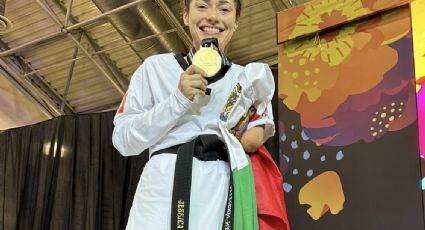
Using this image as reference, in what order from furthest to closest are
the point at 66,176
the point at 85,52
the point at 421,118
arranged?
the point at 85,52, the point at 66,176, the point at 421,118

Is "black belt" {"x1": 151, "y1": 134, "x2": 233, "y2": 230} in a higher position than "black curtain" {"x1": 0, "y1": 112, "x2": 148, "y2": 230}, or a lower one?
lower

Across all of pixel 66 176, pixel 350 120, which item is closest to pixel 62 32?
pixel 66 176

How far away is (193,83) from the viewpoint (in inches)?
45.9

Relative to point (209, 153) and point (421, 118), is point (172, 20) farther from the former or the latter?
point (209, 153)

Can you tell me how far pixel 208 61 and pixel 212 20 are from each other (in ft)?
0.53

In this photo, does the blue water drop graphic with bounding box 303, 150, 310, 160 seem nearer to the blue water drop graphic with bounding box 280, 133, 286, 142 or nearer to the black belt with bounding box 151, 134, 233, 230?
the blue water drop graphic with bounding box 280, 133, 286, 142

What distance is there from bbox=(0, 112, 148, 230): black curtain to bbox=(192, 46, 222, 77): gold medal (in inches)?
148

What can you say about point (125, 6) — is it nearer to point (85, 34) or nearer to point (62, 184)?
point (85, 34)

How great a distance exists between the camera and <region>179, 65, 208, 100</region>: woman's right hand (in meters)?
1.17

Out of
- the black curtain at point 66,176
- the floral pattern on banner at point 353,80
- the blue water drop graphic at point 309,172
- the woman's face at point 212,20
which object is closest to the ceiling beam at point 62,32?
the black curtain at point 66,176

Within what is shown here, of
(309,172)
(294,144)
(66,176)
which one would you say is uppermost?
(66,176)

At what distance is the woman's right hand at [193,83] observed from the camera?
117 centimetres

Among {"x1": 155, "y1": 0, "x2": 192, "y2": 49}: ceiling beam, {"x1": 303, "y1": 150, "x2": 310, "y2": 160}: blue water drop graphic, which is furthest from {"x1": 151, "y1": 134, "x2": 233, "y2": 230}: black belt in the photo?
{"x1": 155, "y1": 0, "x2": 192, "y2": 49}: ceiling beam

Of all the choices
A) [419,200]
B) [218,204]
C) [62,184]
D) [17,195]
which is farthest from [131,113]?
[17,195]
